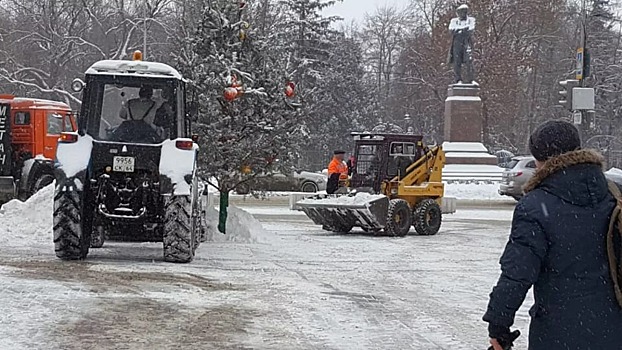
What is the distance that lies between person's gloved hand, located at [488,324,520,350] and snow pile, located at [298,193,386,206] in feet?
48.4

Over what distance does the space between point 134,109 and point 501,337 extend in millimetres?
9887

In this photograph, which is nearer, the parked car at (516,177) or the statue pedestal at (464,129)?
the parked car at (516,177)

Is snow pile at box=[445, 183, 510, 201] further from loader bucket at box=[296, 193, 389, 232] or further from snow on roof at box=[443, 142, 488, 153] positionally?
loader bucket at box=[296, 193, 389, 232]

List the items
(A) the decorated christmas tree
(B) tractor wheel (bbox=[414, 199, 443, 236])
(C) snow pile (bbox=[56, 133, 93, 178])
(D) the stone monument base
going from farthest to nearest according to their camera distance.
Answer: (D) the stone monument base, (B) tractor wheel (bbox=[414, 199, 443, 236]), (A) the decorated christmas tree, (C) snow pile (bbox=[56, 133, 93, 178])

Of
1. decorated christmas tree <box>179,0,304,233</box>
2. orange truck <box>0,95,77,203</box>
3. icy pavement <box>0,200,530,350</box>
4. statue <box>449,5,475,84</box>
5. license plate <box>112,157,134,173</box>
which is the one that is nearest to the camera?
icy pavement <box>0,200,530,350</box>

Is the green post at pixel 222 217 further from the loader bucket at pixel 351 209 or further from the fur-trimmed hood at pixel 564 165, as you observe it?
the fur-trimmed hood at pixel 564 165

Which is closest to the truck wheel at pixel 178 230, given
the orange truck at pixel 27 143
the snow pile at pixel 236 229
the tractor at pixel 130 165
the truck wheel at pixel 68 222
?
the tractor at pixel 130 165

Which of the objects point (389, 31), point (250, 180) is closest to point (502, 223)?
point (250, 180)

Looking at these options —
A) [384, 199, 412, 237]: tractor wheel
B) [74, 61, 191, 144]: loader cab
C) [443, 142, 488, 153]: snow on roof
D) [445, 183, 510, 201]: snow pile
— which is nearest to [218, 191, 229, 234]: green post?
[74, 61, 191, 144]: loader cab

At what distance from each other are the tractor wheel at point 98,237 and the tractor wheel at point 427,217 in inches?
297

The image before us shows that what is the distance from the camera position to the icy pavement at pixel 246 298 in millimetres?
8078

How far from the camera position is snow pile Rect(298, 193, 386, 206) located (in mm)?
19391

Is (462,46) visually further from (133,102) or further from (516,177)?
(133,102)

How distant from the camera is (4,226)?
16.6 m
